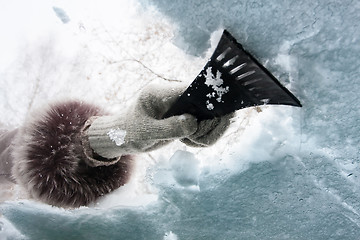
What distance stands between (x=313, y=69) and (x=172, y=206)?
53 cm

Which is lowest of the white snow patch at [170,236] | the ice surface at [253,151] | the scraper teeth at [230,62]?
the white snow patch at [170,236]

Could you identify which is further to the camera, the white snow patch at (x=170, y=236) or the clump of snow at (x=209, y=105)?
the white snow patch at (x=170, y=236)

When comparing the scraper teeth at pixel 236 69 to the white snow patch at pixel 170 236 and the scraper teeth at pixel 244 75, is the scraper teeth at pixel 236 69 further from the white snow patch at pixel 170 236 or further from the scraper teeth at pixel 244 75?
the white snow patch at pixel 170 236

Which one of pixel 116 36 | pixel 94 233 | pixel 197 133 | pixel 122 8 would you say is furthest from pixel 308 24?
pixel 116 36

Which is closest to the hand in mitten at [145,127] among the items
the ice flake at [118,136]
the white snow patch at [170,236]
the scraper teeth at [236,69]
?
the ice flake at [118,136]

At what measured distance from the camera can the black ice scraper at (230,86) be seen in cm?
54

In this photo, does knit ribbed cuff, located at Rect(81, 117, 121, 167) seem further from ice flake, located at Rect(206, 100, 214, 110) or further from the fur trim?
ice flake, located at Rect(206, 100, 214, 110)

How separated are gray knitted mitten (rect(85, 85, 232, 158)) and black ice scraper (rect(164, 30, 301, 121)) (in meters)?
0.03

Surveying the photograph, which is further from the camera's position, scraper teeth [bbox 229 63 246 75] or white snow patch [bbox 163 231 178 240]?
white snow patch [bbox 163 231 178 240]

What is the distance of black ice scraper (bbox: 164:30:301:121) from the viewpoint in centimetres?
54

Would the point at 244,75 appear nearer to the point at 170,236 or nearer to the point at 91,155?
the point at 91,155

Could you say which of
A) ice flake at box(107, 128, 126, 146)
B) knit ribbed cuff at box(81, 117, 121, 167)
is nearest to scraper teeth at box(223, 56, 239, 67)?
ice flake at box(107, 128, 126, 146)

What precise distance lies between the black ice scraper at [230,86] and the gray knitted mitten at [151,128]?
0.09 feet

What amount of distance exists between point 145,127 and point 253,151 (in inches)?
12.6
